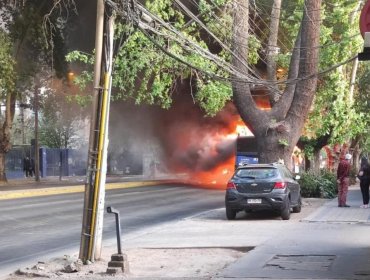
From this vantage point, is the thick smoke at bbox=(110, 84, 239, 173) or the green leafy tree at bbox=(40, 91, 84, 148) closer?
the thick smoke at bbox=(110, 84, 239, 173)

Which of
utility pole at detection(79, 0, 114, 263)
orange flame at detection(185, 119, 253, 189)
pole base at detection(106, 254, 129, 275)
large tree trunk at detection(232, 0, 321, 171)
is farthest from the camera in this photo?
orange flame at detection(185, 119, 253, 189)

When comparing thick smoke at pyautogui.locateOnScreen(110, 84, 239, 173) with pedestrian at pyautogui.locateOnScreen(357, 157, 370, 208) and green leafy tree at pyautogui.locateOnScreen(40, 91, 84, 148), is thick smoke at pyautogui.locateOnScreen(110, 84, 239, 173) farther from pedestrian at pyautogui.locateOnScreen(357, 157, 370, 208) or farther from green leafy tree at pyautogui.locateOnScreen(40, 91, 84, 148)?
pedestrian at pyautogui.locateOnScreen(357, 157, 370, 208)

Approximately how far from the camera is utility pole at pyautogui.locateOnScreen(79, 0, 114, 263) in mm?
9469

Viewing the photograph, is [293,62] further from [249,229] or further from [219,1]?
[249,229]

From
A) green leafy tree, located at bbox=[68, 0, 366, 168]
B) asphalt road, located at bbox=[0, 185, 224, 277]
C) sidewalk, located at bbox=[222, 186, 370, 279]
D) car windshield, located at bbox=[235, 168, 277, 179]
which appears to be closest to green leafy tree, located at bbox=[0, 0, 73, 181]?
green leafy tree, located at bbox=[68, 0, 366, 168]

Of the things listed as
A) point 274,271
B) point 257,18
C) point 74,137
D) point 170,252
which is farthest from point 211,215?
point 74,137

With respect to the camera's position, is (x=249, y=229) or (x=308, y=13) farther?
(x=308, y=13)

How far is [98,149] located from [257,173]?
7754 mm

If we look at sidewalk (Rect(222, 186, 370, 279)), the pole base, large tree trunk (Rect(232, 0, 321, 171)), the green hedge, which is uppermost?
large tree trunk (Rect(232, 0, 321, 171))

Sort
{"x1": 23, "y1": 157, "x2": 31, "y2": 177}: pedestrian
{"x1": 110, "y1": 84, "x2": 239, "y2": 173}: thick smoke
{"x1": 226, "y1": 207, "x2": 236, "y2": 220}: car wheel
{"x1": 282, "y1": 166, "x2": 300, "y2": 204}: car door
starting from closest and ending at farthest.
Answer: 1. {"x1": 226, "y1": 207, "x2": 236, "y2": 220}: car wheel
2. {"x1": 282, "y1": 166, "x2": 300, "y2": 204}: car door
3. {"x1": 110, "y1": 84, "x2": 239, "y2": 173}: thick smoke
4. {"x1": 23, "y1": 157, "x2": 31, "y2": 177}: pedestrian

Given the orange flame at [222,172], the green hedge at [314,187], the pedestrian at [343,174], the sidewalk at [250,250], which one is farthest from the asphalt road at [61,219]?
the orange flame at [222,172]

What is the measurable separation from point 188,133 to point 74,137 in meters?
31.8

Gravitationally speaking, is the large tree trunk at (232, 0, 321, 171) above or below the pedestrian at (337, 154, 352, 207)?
above

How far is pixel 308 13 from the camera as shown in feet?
63.8
